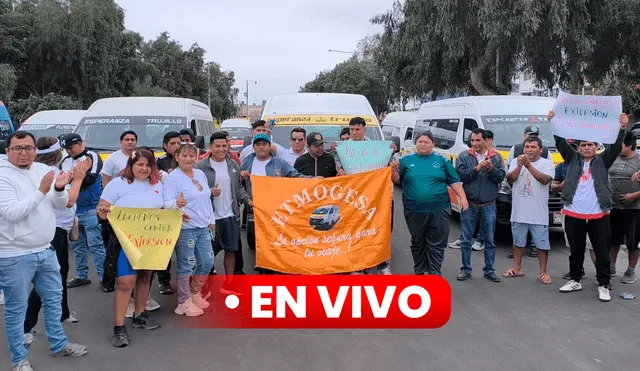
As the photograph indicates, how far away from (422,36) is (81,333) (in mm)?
21023

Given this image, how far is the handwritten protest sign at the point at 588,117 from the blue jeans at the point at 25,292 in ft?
17.1

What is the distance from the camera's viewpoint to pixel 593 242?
6289mm

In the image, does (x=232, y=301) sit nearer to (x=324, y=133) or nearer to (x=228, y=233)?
(x=228, y=233)

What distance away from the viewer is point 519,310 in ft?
18.9

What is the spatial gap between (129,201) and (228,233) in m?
1.40

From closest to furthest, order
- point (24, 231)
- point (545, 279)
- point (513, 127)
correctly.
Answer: point (24, 231) → point (545, 279) → point (513, 127)

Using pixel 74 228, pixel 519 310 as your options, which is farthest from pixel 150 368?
pixel 519 310

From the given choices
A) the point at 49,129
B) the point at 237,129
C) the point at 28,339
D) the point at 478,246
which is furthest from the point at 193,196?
the point at 237,129

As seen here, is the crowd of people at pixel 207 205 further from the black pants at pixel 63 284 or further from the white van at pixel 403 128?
the white van at pixel 403 128

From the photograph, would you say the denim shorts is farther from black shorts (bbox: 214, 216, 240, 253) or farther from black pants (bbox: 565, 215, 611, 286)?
black shorts (bbox: 214, 216, 240, 253)

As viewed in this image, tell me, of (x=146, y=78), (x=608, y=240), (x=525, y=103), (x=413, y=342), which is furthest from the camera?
(x=146, y=78)

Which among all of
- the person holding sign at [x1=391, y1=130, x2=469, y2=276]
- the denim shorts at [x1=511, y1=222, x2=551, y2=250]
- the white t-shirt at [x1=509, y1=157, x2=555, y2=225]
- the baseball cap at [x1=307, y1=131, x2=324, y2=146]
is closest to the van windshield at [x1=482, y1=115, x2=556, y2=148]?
the white t-shirt at [x1=509, y1=157, x2=555, y2=225]

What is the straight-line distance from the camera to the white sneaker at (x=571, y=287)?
6359 millimetres

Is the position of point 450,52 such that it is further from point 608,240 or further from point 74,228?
point 74,228
